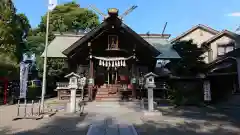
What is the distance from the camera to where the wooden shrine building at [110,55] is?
1562 cm

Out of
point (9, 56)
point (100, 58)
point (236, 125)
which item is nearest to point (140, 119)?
point (236, 125)

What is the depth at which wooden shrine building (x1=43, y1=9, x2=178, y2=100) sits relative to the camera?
15.6 meters

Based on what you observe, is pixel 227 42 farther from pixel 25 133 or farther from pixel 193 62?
pixel 25 133

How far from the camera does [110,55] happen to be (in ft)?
56.5

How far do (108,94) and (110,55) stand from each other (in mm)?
3687

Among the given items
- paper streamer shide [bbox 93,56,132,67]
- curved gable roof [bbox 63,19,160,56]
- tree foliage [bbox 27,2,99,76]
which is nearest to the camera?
curved gable roof [bbox 63,19,160,56]

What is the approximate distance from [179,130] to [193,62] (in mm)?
9926

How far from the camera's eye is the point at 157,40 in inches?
882

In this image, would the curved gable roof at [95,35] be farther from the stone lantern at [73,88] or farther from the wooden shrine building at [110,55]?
the stone lantern at [73,88]

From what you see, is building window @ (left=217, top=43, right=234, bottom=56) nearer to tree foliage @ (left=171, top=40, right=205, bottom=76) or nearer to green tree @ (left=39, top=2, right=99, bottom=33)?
tree foliage @ (left=171, top=40, right=205, bottom=76)

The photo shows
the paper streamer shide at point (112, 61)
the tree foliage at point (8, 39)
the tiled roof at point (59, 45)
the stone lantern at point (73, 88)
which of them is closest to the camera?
the stone lantern at point (73, 88)

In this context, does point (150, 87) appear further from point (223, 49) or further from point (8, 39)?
point (223, 49)

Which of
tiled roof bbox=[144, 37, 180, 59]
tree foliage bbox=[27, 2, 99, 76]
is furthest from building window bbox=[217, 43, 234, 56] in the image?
tree foliage bbox=[27, 2, 99, 76]

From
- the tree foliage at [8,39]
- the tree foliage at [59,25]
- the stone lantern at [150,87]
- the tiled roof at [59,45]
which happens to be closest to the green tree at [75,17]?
the tree foliage at [59,25]
